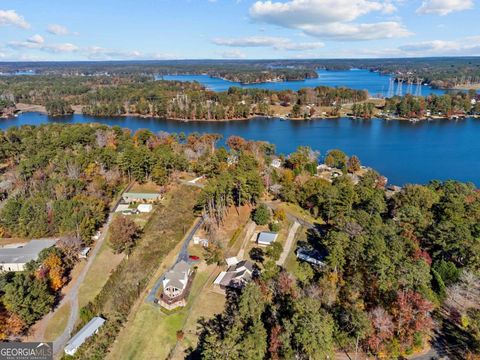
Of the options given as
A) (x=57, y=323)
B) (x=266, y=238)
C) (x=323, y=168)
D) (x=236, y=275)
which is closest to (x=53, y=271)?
(x=57, y=323)

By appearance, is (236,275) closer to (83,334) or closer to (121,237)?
(83,334)

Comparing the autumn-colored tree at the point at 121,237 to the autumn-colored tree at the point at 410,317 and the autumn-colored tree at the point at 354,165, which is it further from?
the autumn-colored tree at the point at 354,165

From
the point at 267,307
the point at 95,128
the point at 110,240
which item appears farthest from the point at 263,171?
the point at 95,128

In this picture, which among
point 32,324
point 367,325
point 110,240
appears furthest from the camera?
point 110,240

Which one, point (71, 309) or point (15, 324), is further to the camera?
point (71, 309)

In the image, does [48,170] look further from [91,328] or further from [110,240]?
[91,328]

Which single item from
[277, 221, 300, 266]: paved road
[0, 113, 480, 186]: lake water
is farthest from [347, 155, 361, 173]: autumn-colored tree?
[277, 221, 300, 266]: paved road
